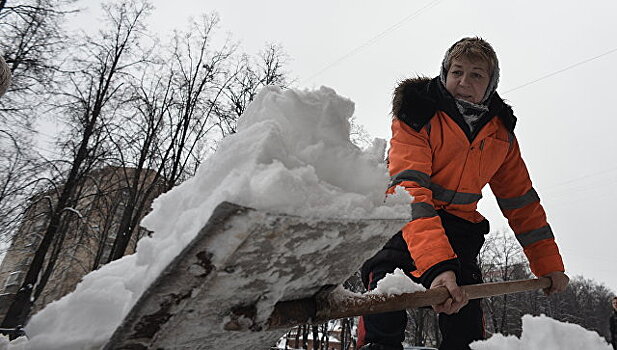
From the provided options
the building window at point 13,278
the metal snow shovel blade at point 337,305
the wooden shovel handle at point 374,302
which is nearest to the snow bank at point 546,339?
the wooden shovel handle at point 374,302

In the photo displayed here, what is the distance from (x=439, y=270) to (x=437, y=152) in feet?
2.53

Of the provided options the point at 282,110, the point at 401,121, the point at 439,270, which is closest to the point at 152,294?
the point at 282,110

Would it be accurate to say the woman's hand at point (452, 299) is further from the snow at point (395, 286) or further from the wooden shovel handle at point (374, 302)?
the snow at point (395, 286)

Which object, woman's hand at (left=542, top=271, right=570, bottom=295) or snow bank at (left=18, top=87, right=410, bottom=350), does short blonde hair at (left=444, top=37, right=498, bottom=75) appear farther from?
snow bank at (left=18, top=87, right=410, bottom=350)

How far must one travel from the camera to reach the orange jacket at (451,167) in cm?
174

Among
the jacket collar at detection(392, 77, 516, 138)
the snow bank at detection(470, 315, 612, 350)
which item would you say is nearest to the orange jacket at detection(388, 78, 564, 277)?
the jacket collar at detection(392, 77, 516, 138)

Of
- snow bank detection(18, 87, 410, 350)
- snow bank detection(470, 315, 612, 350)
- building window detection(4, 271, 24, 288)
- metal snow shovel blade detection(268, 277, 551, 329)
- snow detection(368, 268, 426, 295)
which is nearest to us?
snow bank detection(18, 87, 410, 350)

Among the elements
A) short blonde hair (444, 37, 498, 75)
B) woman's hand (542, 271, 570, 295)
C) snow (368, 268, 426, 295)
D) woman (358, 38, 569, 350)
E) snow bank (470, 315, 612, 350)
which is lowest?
snow bank (470, 315, 612, 350)

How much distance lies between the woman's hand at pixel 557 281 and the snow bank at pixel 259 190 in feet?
5.65

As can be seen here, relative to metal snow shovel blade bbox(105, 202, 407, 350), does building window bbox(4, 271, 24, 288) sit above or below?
above

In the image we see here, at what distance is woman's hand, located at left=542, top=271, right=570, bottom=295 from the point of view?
214cm

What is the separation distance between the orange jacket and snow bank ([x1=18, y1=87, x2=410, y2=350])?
2.54 ft

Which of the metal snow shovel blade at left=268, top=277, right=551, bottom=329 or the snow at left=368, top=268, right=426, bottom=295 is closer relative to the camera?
the metal snow shovel blade at left=268, top=277, right=551, bottom=329

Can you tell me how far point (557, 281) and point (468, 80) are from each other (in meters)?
1.30
